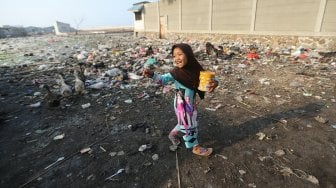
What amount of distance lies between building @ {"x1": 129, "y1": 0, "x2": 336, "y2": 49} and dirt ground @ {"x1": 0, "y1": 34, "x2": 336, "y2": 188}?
13.0ft

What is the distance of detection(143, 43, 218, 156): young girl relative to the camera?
192cm

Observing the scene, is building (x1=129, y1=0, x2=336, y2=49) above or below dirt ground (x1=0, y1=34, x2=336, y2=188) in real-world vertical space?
above

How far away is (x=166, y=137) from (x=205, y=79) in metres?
1.15

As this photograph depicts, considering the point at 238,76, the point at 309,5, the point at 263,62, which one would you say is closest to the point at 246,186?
the point at 238,76

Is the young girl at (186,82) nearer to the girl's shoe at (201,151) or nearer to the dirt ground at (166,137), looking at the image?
the girl's shoe at (201,151)

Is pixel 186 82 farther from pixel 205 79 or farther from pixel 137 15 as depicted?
pixel 137 15

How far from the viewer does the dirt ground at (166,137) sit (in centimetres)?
203

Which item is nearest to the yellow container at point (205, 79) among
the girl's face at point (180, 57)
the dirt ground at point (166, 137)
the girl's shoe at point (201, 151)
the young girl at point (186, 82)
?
the young girl at point (186, 82)

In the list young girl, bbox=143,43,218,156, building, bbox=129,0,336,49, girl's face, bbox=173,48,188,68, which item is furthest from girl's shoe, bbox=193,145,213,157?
building, bbox=129,0,336,49

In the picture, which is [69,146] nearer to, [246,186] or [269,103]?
[246,186]

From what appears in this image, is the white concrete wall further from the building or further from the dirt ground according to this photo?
the dirt ground

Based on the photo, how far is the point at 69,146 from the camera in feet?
8.57

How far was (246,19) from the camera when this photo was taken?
10.2 m

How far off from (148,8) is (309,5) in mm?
13906
